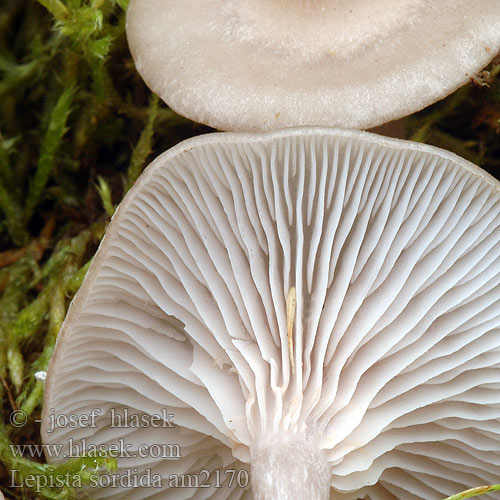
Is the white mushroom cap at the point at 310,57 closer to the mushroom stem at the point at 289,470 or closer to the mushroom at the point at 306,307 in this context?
the mushroom at the point at 306,307

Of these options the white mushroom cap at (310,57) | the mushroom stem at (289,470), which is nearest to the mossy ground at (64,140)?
the white mushroom cap at (310,57)

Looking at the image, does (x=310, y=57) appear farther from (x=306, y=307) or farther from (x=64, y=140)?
(x=64, y=140)

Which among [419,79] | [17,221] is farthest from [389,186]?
[17,221]

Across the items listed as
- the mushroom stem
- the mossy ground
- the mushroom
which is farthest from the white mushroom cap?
the mushroom stem

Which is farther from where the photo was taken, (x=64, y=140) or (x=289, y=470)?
(x=64, y=140)

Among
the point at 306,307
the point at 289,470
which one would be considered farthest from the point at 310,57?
the point at 289,470

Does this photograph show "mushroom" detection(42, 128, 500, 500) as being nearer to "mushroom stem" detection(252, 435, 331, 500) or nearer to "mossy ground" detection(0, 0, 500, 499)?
"mushroom stem" detection(252, 435, 331, 500)
